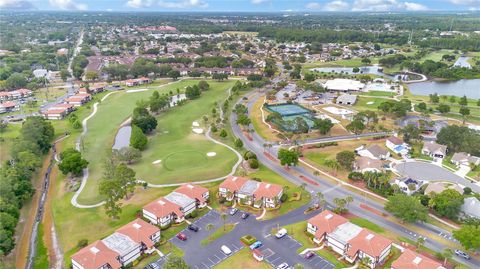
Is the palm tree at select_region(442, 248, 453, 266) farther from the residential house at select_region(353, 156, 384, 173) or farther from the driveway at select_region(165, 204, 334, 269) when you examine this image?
the residential house at select_region(353, 156, 384, 173)

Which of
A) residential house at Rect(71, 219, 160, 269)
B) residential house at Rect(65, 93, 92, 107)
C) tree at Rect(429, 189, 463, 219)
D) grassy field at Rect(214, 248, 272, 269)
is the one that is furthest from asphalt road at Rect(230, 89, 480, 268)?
residential house at Rect(65, 93, 92, 107)

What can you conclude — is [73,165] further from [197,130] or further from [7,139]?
[197,130]

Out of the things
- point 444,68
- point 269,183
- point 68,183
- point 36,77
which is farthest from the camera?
point 444,68

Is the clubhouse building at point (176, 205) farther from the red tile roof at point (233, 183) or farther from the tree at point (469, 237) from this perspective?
the tree at point (469, 237)

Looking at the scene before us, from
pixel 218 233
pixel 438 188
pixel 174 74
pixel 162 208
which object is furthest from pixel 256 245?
pixel 174 74

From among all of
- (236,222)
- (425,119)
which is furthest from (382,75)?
(236,222)

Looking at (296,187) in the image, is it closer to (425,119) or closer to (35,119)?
(425,119)
